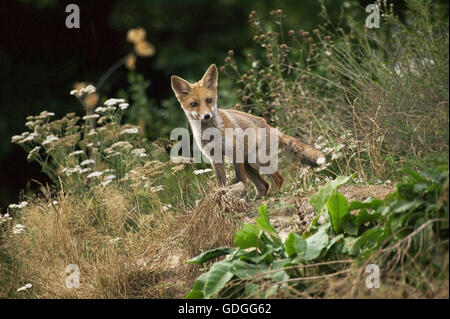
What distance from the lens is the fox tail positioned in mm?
6020

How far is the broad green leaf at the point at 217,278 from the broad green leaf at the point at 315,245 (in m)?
0.52

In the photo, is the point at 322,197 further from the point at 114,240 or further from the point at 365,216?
the point at 114,240

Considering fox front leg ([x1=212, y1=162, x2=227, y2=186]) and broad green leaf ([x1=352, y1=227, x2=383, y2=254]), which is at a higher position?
fox front leg ([x1=212, y1=162, x2=227, y2=186])

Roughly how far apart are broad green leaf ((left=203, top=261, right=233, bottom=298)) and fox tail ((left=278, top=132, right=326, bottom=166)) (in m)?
2.06

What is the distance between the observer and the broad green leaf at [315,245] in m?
3.90

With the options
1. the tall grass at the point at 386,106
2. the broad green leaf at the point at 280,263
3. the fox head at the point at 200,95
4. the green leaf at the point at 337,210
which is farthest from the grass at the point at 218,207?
the fox head at the point at 200,95

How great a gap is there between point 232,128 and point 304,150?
75 centimetres

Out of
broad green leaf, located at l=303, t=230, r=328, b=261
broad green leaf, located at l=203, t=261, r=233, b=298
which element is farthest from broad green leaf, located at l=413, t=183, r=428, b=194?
broad green leaf, located at l=203, t=261, r=233, b=298

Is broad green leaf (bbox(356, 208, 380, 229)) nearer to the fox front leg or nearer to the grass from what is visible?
the grass

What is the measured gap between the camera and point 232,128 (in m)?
6.18

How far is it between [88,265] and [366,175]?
2578mm

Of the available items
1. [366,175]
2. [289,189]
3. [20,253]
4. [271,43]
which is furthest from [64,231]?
[271,43]

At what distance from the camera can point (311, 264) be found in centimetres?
395

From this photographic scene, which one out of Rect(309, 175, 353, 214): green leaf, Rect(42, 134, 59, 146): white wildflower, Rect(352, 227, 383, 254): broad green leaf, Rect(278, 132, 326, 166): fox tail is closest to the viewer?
Rect(352, 227, 383, 254): broad green leaf
